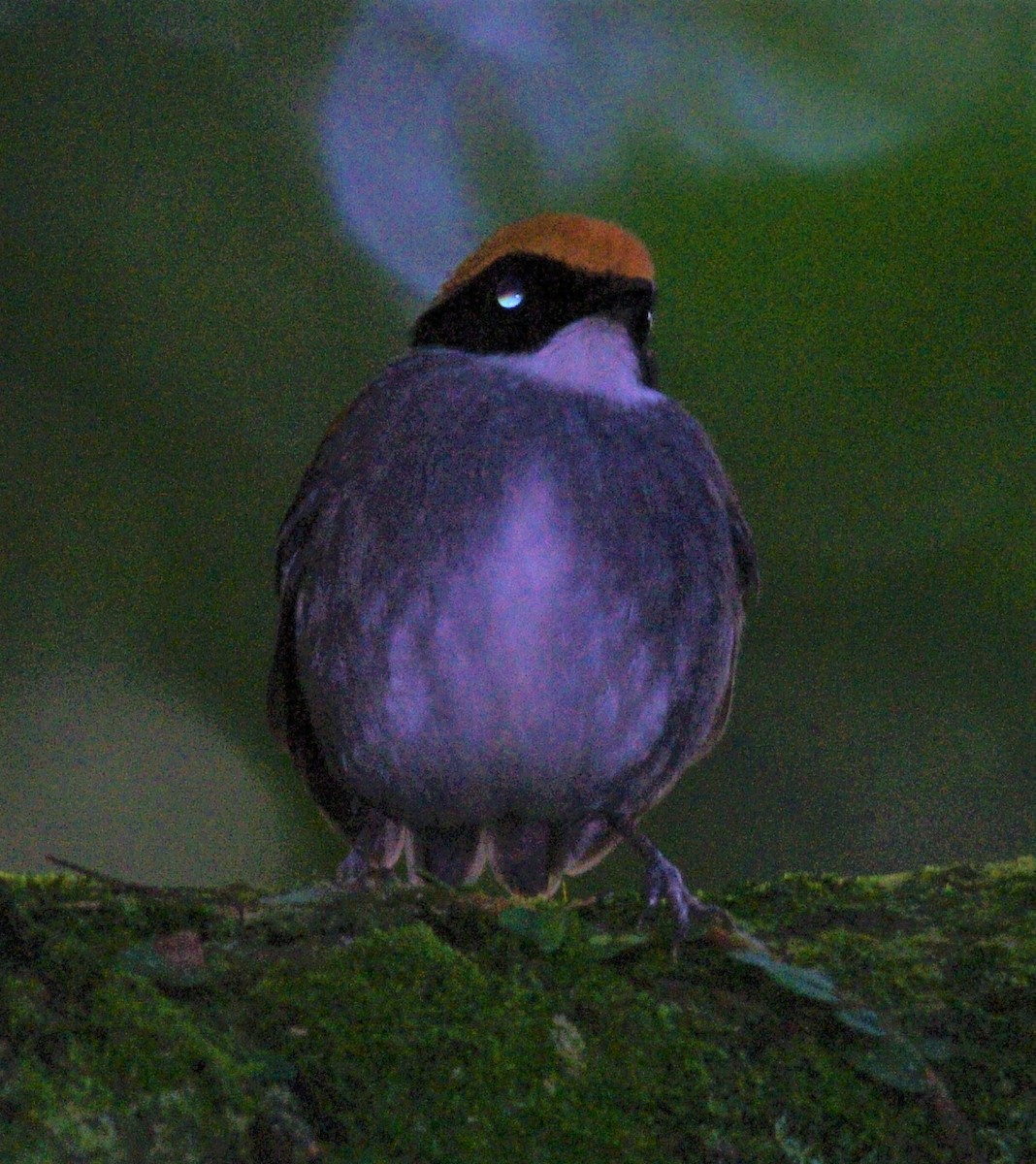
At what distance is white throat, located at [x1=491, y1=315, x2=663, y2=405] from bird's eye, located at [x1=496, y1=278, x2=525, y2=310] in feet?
0.44

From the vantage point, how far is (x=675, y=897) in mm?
2236

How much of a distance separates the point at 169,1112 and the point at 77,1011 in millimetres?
187

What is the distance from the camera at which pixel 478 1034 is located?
5.68ft

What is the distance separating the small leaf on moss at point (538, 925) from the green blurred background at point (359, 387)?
3.42 meters

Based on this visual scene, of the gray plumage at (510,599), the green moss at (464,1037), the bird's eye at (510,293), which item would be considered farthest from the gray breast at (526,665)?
the green moss at (464,1037)

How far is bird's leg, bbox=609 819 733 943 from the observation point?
209 cm

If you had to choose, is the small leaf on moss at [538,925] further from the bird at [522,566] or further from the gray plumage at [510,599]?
the gray plumage at [510,599]

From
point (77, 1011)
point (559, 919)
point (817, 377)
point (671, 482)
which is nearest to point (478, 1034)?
point (559, 919)

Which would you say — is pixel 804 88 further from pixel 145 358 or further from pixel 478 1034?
pixel 478 1034

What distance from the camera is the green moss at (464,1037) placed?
1.51 metres

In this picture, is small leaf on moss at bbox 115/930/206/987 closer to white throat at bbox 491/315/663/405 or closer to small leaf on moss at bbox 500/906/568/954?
small leaf on moss at bbox 500/906/568/954

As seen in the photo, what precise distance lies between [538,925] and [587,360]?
6.22 ft

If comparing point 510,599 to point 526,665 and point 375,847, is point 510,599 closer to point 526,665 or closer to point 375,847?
point 526,665

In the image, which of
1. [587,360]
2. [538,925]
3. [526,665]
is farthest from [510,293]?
[538,925]
